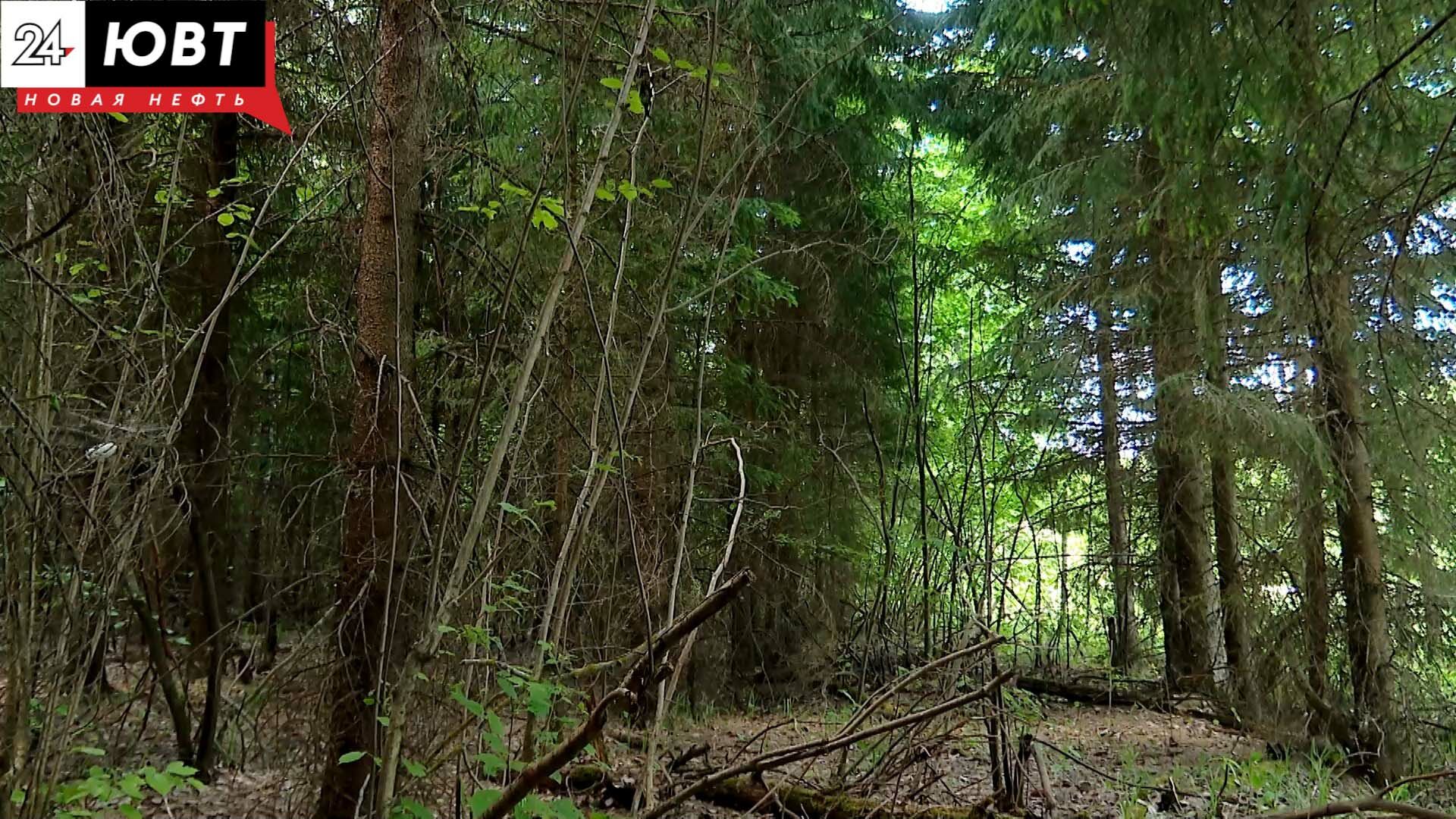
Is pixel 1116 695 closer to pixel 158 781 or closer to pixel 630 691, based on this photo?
pixel 630 691

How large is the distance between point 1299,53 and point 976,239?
619cm

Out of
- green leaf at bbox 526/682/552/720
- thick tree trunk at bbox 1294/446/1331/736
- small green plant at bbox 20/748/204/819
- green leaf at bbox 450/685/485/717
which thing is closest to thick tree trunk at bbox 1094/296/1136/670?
thick tree trunk at bbox 1294/446/1331/736

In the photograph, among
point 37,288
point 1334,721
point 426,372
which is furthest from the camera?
point 1334,721

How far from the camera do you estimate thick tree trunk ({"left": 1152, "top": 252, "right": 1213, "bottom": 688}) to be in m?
6.67

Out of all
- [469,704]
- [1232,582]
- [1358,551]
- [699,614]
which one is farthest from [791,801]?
[1232,582]

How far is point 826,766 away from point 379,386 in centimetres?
312

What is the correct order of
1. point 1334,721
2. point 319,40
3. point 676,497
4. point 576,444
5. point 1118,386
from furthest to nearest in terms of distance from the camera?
1. point 1118,386
2. point 676,497
3. point 1334,721
4. point 576,444
5. point 319,40

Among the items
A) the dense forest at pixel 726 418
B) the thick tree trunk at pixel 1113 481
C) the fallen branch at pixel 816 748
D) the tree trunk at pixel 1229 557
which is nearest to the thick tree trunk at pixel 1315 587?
the dense forest at pixel 726 418

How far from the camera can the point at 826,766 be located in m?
4.67

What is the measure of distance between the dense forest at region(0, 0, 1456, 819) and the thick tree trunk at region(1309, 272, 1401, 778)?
3 centimetres

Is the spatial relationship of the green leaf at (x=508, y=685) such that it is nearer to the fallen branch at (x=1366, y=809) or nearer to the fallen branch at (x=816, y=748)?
the fallen branch at (x=816, y=748)

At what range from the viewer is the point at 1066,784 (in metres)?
4.80

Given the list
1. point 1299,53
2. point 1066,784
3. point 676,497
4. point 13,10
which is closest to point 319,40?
point 13,10

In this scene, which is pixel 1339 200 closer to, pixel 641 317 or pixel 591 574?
pixel 641 317
